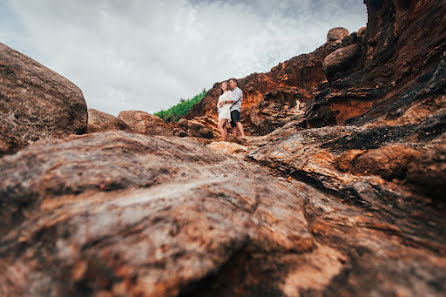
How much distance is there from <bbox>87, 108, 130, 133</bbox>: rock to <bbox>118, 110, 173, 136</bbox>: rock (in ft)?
9.92

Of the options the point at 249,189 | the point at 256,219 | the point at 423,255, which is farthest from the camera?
the point at 249,189

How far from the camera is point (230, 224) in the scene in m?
1.27

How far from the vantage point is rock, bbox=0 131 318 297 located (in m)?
0.89

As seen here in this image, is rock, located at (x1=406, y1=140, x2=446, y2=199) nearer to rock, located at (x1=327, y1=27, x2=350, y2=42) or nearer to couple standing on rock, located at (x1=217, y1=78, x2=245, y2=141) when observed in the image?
couple standing on rock, located at (x1=217, y1=78, x2=245, y2=141)

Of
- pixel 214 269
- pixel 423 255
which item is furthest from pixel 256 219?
pixel 423 255

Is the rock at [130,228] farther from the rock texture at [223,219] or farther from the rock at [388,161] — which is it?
the rock at [388,161]

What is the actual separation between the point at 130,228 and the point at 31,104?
2768mm

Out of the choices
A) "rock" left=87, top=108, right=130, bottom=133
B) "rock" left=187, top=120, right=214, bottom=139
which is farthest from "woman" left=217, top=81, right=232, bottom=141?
"rock" left=87, top=108, right=130, bottom=133

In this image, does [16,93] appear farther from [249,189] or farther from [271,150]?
[271,150]

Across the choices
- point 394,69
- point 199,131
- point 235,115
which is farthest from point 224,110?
point 394,69

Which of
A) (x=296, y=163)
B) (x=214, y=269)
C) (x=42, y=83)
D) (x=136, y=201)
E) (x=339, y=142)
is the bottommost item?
(x=214, y=269)

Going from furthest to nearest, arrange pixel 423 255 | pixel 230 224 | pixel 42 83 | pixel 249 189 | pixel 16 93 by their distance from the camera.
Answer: pixel 42 83 < pixel 16 93 < pixel 249 189 < pixel 230 224 < pixel 423 255

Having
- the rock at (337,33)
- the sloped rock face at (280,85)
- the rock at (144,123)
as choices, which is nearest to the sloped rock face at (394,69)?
the sloped rock face at (280,85)

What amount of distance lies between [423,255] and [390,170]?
1109 millimetres
